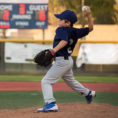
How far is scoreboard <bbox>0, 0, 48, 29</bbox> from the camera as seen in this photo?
1566 cm

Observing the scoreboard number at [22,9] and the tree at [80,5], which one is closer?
the scoreboard number at [22,9]

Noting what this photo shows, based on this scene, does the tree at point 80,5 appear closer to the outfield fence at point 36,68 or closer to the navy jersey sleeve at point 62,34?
the outfield fence at point 36,68

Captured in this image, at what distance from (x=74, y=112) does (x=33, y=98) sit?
2.38 meters

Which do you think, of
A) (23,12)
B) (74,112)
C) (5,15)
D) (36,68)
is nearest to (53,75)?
(74,112)

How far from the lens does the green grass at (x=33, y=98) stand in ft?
24.9

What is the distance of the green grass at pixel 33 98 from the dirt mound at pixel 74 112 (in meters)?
0.77

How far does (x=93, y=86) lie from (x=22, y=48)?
439cm

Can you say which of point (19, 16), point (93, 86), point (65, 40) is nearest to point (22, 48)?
point (19, 16)

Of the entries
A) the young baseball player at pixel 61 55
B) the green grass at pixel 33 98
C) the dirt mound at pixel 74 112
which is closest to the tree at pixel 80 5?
the green grass at pixel 33 98

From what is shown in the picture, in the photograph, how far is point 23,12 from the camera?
15.7m

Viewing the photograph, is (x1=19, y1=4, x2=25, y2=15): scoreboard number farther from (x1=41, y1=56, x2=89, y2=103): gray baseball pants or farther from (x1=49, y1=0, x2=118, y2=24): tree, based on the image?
(x1=49, y1=0, x2=118, y2=24): tree

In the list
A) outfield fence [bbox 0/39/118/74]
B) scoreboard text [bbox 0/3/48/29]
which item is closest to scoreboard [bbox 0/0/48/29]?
scoreboard text [bbox 0/3/48/29]

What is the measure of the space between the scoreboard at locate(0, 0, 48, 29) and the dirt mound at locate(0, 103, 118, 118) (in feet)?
29.7

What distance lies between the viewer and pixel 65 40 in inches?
241
